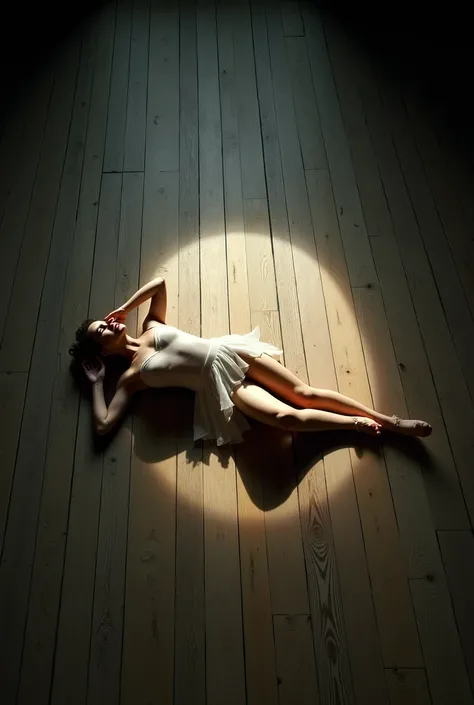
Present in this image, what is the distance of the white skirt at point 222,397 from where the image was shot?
2.24 metres

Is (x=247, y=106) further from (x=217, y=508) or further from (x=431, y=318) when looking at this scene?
(x=217, y=508)

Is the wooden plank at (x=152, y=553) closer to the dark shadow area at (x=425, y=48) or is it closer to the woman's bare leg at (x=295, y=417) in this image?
the woman's bare leg at (x=295, y=417)

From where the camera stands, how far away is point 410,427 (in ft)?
7.29

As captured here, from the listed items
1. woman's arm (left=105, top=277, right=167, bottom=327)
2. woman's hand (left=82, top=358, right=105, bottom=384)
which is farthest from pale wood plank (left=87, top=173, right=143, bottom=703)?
woman's hand (left=82, top=358, right=105, bottom=384)

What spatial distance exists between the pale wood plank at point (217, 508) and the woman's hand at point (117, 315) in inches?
14.1

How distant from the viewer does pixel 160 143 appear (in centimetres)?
316

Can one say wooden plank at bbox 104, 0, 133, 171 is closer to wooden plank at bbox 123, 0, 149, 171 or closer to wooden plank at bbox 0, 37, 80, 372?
wooden plank at bbox 123, 0, 149, 171

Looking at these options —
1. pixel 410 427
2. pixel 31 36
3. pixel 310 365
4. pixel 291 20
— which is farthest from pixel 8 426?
pixel 291 20

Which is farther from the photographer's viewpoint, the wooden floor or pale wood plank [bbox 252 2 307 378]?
pale wood plank [bbox 252 2 307 378]

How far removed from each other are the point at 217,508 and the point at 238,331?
2.59 ft

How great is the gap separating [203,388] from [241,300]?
536 millimetres

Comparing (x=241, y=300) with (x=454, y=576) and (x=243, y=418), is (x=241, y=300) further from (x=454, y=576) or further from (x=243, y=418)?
(x=454, y=576)

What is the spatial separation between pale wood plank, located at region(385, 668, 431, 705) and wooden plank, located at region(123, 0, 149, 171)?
2569 millimetres

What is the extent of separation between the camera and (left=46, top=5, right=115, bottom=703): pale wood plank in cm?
187
